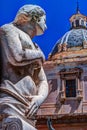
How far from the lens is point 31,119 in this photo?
11.3ft

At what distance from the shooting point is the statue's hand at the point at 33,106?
342 cm

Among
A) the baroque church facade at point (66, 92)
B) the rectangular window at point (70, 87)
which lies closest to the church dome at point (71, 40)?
the baroque church facade at point (66, 92)

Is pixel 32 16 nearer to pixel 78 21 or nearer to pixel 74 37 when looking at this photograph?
pixel 74 37

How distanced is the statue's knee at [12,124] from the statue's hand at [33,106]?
0.16 m

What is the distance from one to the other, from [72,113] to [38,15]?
2175 centimetres

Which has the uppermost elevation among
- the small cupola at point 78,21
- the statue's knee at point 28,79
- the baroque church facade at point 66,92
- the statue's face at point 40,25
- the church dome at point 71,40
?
the small cupola at point 78,21

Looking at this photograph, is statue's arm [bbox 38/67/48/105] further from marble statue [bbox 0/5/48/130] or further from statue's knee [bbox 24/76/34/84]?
statue's knee [bbox 24/76/34/84]

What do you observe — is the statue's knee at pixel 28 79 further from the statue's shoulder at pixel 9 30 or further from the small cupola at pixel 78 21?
the small cupola at pixel 78 21

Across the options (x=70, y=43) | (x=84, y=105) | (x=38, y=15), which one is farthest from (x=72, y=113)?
(x=38, y=15)

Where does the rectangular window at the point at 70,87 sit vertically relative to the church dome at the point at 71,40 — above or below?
below

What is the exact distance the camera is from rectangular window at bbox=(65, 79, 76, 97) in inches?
1057

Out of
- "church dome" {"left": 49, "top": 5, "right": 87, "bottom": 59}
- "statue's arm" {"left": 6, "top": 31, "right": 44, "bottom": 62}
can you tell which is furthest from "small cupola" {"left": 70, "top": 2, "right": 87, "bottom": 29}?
"statue's arm" {"left": 6, "top": 31, "right": 44, "bottom": 62}

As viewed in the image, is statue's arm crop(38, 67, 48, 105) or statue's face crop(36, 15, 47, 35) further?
statue's face crop(36, 15, 47, 35)

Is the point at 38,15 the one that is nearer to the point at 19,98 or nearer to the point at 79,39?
the point at 19,98
